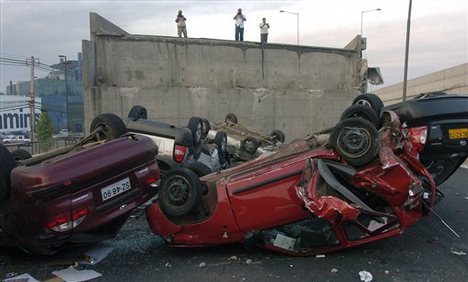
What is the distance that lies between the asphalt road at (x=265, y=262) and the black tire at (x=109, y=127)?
1.17m

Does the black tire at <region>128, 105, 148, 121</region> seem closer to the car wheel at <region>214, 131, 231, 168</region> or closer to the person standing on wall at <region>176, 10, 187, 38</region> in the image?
the car wheel at <region>214, 131, 231, 168</region>

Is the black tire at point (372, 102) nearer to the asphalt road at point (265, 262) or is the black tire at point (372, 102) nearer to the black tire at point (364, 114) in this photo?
the black tire at point (364, 114)

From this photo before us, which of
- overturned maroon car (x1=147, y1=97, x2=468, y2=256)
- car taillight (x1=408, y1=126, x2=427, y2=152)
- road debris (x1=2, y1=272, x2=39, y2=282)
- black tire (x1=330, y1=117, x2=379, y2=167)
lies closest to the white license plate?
overturned maroon car (x1=147, y1=97, x2=468, y2=256)

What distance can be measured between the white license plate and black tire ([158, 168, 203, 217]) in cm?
33

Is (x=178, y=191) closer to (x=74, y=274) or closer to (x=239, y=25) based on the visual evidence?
(x=74, y=274)

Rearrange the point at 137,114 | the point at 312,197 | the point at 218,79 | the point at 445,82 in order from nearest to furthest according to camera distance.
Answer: the point at 312,197
the point at 137,114
the point at 218,79
the point at 445,82

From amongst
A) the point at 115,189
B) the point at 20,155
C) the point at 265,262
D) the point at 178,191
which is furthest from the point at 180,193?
the point at 20,155

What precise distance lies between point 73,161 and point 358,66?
62.5ft

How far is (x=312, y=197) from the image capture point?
12.9ft

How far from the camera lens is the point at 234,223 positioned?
4.31 metres

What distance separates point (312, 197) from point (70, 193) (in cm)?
198

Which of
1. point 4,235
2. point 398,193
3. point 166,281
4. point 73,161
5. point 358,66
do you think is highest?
point 358,66

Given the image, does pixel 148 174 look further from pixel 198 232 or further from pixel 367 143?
pixel 367 143

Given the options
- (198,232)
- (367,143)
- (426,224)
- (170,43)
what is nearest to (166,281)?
(198,232)
